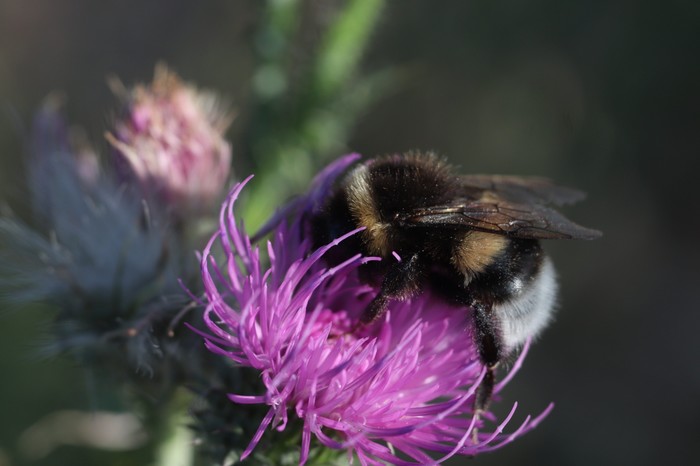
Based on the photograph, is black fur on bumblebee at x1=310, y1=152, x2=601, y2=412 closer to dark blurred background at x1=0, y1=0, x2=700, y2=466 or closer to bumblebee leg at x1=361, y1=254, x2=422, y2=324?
bumblebee leg at x1=361, y1=254, x2=422, y2=324

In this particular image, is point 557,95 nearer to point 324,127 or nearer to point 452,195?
A: point 324,127

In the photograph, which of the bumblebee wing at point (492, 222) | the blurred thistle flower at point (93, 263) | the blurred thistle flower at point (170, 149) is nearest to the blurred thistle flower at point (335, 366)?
the bumblebee wing at point (492, 222)

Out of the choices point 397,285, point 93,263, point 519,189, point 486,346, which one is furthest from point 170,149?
point 486,346

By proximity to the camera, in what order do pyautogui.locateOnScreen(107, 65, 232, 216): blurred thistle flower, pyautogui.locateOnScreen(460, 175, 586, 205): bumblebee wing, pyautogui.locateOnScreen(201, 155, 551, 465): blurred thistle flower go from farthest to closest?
pyautogui.locateOnScreen(107, 65, 232, 216): blurred thistle flower, pyautogui.locateOnScreen(460, 175, 586, 205): bumblebee wing, pyautogui.locateOnScreen(201, 155, 551, 465): blurred thistle flower

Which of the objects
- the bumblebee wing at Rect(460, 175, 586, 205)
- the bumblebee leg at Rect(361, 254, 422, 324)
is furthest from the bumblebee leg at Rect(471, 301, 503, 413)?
the bumblebee wing at Rect(460, 175, 586, 205)

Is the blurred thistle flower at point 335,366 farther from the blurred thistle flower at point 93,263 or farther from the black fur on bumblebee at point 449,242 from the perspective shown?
the blurred thistle flower at point 93,263

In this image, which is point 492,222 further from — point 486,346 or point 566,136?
point 566,136
